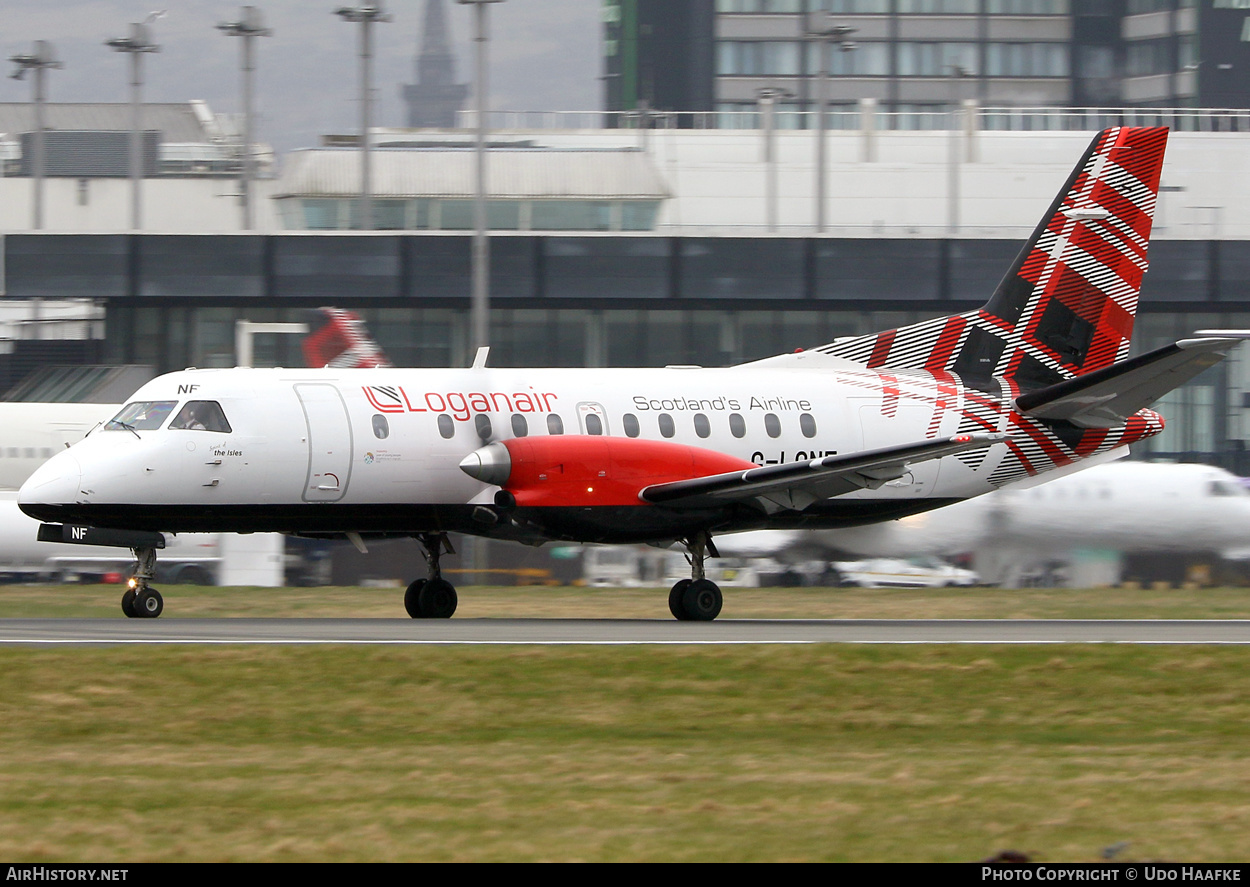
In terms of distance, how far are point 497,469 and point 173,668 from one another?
6943 mm

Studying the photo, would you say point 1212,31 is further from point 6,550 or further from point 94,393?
point 6,550

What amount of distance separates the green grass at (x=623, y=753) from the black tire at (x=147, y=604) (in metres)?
5.60

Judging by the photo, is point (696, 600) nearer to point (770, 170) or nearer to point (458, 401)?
point (458, 401)

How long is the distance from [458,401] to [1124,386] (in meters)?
8.98

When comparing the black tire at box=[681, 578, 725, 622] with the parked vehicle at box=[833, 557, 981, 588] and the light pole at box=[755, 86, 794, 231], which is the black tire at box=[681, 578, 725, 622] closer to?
the parked vehicle at box=[833, 557, 981, 588]

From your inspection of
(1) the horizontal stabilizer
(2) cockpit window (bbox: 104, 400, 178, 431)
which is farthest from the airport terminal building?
(2) cockpit window (bbox: 104, 400, 178, 431)

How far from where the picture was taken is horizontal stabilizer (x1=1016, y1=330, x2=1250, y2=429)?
21641 mm

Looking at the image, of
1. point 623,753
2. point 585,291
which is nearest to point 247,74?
point 585,291

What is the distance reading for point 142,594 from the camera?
21703 millimetres

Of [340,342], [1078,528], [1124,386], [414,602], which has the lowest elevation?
[414,602]

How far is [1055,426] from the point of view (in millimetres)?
24844

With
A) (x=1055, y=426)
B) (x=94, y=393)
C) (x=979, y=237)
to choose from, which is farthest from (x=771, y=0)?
(x=1055, y=426)

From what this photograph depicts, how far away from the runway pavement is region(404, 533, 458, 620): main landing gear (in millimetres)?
1586

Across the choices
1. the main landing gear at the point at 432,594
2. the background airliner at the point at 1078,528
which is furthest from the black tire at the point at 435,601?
the background airliner at the point at 1078,528
